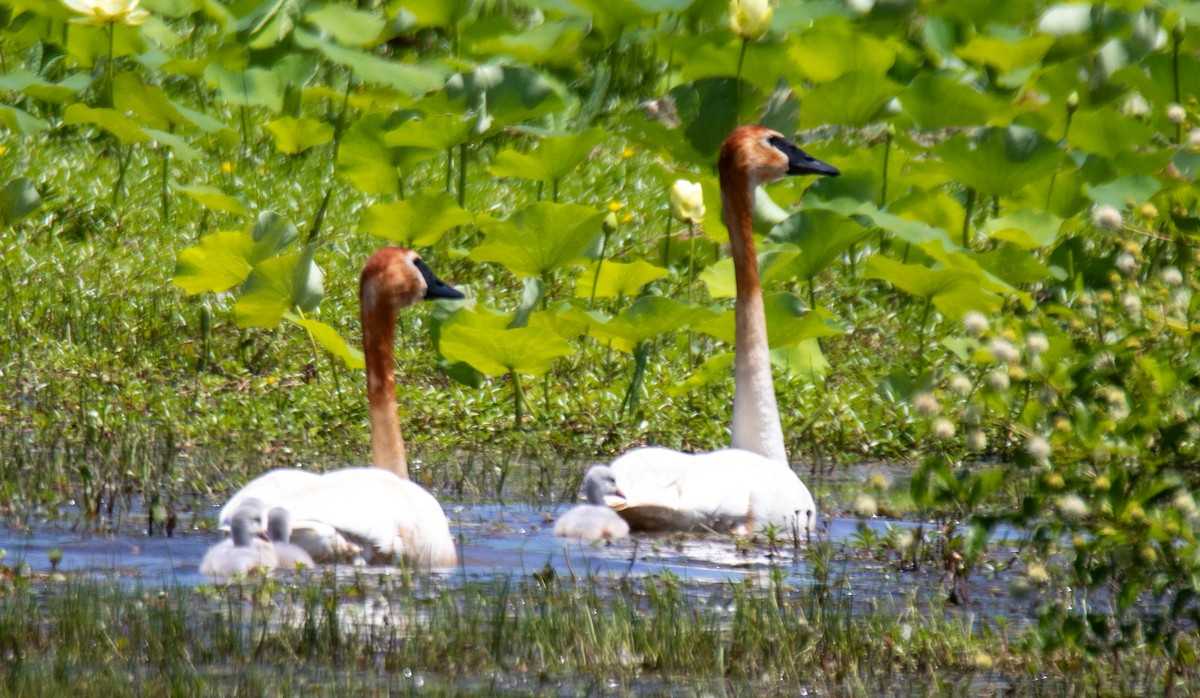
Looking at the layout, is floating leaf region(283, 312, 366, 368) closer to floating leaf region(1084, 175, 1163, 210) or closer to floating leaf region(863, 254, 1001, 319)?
floating leaf region(863, 254, 1001, 319)

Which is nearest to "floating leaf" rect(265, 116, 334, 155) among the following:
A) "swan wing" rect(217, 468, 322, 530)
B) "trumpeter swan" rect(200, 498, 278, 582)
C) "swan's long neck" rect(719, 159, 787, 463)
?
"swan's long neck" rect(719, 159, 787, 463)

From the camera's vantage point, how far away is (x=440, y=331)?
710 cm

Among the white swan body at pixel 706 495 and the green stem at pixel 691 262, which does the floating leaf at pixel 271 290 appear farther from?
the white swan body at pixel 706 495

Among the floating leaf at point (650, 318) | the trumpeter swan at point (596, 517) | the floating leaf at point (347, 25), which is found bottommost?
the trumpeter swan at point (596, 517)

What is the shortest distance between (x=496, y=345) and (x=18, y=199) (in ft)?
10.3

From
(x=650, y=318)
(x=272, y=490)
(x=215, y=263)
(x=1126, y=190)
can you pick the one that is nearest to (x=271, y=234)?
(x=215, y=263)

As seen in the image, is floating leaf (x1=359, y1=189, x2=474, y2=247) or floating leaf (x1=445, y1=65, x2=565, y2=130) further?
floating leaf (x1=445, y1=65, x2=565, y2=130)

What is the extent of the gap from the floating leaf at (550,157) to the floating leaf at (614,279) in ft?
1.87

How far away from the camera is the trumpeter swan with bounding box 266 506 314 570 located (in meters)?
4.28

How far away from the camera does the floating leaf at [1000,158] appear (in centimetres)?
791

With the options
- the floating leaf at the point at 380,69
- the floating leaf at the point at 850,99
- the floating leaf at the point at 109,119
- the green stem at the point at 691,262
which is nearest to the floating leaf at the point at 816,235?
the green stem at the point at 691,262

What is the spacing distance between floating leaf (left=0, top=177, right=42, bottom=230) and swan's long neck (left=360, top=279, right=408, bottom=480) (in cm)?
359

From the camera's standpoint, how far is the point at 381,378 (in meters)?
5.48

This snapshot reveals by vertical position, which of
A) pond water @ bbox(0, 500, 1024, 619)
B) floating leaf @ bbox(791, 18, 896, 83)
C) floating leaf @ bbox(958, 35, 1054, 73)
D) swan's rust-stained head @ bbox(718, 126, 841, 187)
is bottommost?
pond water @ bbox(0, 500, 1024, 619)
